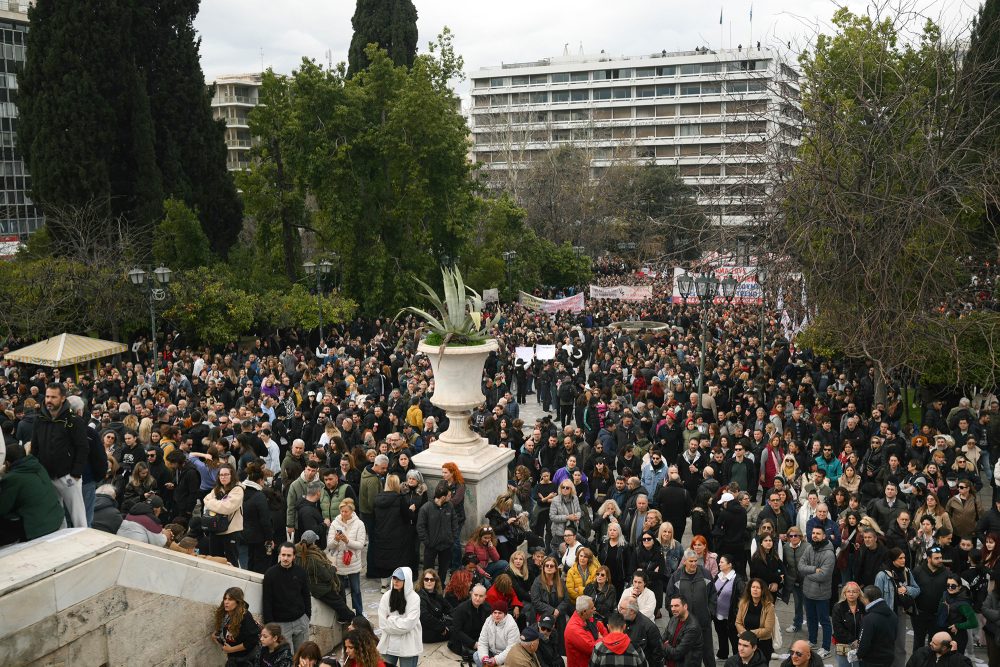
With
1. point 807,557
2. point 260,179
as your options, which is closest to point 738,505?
point 807,557

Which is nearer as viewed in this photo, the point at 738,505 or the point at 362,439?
the point at 738,505

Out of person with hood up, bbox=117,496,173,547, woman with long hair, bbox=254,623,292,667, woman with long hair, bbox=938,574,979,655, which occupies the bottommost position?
woman with long hair, bbox=938,574,979,655

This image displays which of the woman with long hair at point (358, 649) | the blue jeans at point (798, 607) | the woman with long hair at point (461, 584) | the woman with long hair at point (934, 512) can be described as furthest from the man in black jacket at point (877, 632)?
the woman with long hair at point (358, 649)

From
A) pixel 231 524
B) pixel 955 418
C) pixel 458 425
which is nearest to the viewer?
pixel 231 524

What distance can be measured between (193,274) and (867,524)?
2269cm

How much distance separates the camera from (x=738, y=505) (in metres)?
9.07

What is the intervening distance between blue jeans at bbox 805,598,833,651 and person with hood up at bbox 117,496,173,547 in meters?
6.25

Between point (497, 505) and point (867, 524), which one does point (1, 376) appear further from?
point (867, 524)

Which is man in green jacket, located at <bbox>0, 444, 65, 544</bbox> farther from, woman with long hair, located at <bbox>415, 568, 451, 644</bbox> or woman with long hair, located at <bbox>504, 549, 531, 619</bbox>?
woman with long hair, located at <bbox>504, 549, 531, 619</bbox>

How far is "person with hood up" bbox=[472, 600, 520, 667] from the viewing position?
6.66 m

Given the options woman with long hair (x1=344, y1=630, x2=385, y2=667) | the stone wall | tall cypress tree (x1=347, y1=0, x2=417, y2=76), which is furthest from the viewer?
tall cypress tree (x1=347, y1=0, x2=417, y2=76)

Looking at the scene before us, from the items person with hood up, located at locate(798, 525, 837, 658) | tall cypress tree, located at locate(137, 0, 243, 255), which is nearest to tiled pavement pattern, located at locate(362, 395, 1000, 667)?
person with hood up, located at locate(798, 525, 837, 658)

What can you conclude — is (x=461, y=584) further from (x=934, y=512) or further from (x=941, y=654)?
(x=934, y=512)

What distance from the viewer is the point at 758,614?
23.6ft
